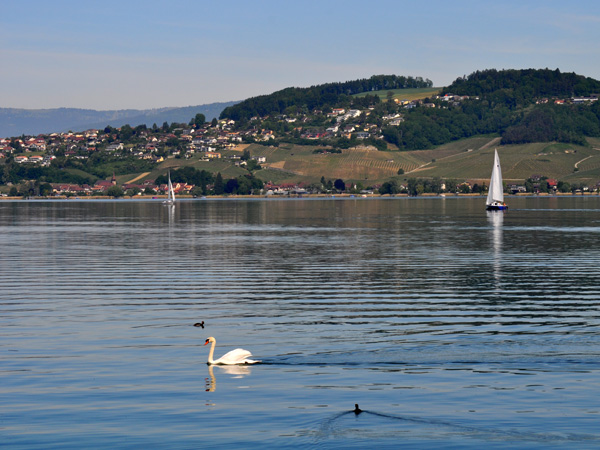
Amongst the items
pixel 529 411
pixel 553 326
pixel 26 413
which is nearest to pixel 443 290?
pixel 553 326

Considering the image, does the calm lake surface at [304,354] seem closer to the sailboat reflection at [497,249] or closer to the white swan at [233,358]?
the white swan at [233,358]

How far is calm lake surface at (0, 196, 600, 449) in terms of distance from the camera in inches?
827

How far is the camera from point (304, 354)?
29.7m

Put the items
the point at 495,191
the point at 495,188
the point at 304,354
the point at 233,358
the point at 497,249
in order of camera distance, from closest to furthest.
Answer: the point at 233,358 < the point at 304,354 < the point at 497,249 < the point at 495,191 < the point at 495,188

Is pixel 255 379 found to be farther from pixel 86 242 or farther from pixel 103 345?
pixel 86 242

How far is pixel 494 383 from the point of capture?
25453 millimetres

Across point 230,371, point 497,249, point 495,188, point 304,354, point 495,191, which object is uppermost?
point 495,188

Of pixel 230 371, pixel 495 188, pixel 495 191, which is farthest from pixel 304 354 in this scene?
pixel 495 188

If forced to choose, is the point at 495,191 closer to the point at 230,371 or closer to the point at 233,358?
the point at 233,358

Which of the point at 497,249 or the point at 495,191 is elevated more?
the point at 495,191

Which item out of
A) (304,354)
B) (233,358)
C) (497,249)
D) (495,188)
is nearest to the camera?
(233,358)

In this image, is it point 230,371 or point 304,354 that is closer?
point 230,371

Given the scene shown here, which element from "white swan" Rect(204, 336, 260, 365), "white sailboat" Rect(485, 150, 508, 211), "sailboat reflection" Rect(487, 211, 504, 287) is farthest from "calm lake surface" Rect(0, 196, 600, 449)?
"white sailboat" Rect(485, 150, 508, 211)

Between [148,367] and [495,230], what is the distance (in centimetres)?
8535
